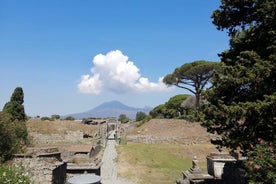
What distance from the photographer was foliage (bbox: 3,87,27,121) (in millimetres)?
34344

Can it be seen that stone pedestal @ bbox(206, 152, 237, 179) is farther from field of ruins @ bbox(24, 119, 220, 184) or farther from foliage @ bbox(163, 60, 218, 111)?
foliage @ bbox(163, 60, 218, 111)

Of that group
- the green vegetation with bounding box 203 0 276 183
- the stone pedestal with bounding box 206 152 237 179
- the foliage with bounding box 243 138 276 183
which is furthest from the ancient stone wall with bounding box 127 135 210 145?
the foliage with bounding box 243 138 276 183

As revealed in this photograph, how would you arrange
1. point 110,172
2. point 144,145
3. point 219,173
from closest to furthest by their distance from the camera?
point 219,173 < point 110,172 < point 144,145

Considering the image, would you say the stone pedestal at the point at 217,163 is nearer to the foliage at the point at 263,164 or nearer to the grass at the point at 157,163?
the grass at the point at 157,163

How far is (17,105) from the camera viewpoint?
35062mm

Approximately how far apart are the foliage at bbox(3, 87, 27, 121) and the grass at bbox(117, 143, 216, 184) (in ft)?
49.8

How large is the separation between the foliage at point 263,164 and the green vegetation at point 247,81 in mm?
115

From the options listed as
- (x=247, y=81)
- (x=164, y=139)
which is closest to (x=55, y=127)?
(x=164, y=139)

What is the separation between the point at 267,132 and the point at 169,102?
65778mm

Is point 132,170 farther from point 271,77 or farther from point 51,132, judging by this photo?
point 51,132

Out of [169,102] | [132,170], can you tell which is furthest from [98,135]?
[169,102]

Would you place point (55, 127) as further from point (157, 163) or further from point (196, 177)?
point (196, 177)

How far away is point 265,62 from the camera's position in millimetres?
8641

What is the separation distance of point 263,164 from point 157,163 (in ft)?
56.8
